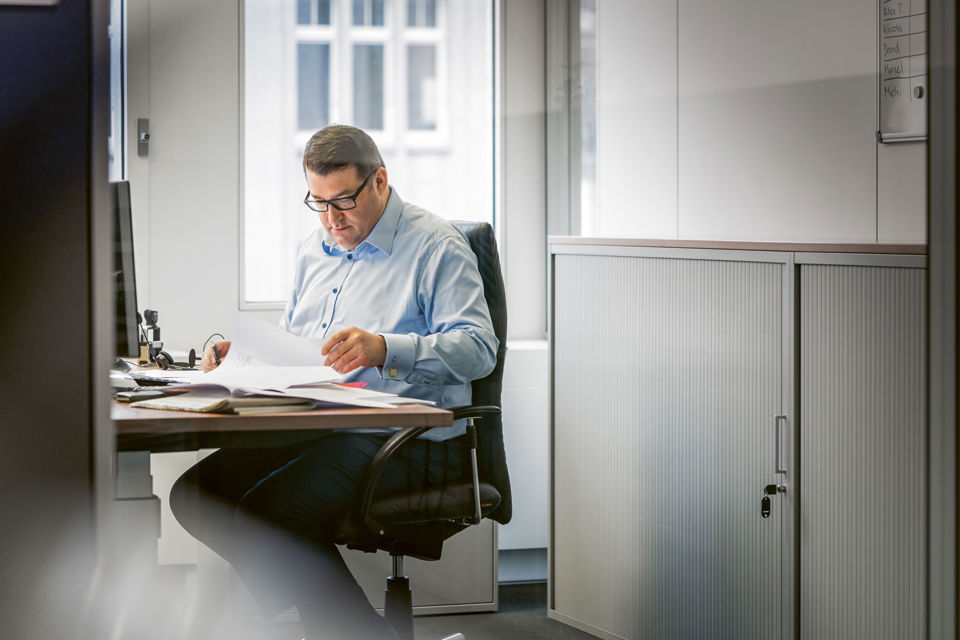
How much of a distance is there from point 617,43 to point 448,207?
28.6 inches

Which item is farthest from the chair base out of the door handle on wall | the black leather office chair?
the door handle on wall

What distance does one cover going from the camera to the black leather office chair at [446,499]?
6.20 feet

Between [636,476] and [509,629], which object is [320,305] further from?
[509,629]

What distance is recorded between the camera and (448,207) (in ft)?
10.6

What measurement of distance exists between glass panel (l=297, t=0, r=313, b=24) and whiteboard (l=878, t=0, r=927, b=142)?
1686 mm

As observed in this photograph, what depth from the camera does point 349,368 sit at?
1.77m

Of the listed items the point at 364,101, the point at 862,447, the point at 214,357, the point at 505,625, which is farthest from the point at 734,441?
the point at 364,101

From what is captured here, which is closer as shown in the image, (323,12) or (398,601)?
(398,601)

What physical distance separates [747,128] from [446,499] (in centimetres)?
106

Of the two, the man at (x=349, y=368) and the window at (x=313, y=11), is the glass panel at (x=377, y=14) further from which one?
the man at (x=349, y=368)

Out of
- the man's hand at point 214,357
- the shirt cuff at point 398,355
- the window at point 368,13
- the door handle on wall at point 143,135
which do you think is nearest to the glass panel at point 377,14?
the window at point 368,13

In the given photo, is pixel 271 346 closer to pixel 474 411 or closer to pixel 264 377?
pixel 264 377

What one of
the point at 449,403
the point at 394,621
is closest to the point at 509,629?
the point at 394,621

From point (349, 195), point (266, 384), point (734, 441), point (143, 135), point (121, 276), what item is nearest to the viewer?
point (121, 276)
